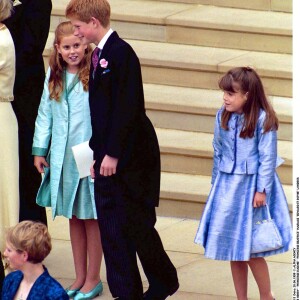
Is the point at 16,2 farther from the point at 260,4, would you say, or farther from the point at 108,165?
the point at 260,4

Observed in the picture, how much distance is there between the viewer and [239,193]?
750 cm

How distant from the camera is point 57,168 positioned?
26.2 feet

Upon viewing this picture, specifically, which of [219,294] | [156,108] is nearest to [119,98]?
[219,294]

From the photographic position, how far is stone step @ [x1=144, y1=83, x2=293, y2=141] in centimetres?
1002

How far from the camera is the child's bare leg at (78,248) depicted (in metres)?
8.10

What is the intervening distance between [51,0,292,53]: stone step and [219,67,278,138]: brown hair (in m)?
3.15

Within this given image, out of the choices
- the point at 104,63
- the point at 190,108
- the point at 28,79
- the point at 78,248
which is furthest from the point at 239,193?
the point at 190,108

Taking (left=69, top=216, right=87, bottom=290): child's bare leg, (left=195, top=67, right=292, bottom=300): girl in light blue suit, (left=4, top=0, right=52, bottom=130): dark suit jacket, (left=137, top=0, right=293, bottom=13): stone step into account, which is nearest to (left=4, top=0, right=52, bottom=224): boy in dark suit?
(left=4, top=0, right=52, bottom=130): dark suit jacket

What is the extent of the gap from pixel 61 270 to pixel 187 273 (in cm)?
80

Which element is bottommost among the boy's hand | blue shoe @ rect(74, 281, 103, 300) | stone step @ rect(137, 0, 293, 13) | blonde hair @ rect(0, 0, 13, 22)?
blue shoe @ rect(74, 281, 103, 300)

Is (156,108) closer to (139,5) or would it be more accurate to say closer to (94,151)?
(139,5)

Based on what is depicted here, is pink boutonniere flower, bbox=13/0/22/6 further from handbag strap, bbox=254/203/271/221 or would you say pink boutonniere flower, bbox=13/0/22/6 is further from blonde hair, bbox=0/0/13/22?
handbag strap, bbox=254/203/271/221

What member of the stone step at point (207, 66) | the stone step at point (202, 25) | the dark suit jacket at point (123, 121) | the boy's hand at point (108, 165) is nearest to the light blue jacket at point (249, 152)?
the dark suit jacket at point (123, 121)

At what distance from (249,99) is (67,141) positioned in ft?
3.86
